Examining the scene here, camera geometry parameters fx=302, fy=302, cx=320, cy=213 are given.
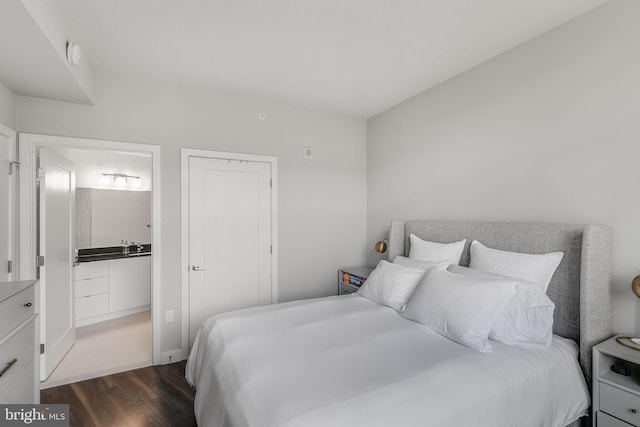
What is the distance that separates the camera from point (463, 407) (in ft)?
4.19

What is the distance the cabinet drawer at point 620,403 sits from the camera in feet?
5.02

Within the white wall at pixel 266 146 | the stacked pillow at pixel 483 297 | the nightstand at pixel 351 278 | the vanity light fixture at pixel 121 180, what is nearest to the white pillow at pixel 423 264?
the stacked pillow at pixel 483 297

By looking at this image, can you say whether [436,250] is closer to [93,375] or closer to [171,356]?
[171,356]

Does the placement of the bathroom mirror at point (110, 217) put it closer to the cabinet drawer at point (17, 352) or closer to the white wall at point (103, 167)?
the white wall at point (103, 167)

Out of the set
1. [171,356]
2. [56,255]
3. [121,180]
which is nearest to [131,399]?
[171,356]

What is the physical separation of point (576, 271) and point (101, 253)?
547 cm

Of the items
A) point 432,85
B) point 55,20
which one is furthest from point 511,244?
point 55,20

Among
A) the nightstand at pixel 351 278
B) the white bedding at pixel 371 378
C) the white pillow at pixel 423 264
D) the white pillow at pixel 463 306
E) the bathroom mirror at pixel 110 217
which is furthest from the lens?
the bathroom mirror at pixel 110 217

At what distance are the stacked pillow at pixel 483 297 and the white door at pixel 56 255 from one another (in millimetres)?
2881

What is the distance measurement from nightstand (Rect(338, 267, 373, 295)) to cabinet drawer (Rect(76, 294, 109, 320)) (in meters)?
3.22

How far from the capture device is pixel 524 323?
1.78 m

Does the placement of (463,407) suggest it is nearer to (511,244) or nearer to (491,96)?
(511,244)

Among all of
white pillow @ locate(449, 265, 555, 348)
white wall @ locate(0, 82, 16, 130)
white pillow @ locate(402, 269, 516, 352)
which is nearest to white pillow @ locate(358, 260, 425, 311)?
white pillow @ locate(402, 269, 516, 352)

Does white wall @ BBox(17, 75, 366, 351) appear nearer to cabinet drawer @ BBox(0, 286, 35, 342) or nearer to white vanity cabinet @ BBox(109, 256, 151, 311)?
cabinet drawer @ BBox(0, 286, 35, 342)
